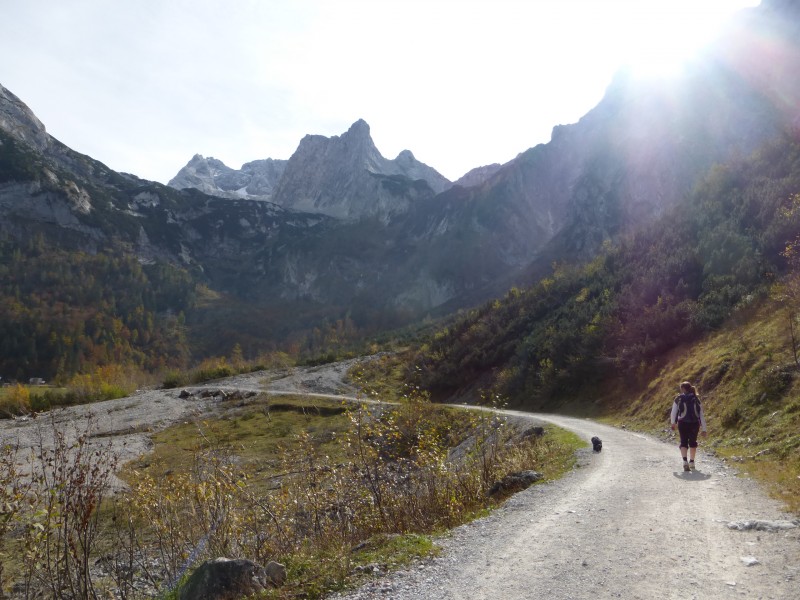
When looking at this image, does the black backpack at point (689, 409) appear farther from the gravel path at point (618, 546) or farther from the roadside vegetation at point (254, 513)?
the roadside vegetation at point (254, 513)

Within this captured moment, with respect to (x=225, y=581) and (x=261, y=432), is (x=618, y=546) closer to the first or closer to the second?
(x=225, y=581)

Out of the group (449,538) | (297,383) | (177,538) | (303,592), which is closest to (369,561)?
(303,592)

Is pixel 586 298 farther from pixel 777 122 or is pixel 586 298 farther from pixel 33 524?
pixel 777 122

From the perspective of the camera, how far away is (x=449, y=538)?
969cm

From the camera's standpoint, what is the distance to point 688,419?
14.9 meters

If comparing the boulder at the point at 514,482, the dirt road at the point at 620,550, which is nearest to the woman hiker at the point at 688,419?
the dirt road at the point at 620,550

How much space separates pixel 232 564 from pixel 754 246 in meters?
44.2

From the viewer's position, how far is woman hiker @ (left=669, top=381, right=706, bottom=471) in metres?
14.6

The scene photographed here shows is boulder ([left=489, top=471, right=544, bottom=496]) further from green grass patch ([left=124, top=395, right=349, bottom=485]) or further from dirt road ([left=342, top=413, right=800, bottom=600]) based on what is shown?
green grass patch ([left=124, top=395, right=349, bottom=485])

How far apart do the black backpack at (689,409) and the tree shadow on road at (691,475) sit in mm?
1695

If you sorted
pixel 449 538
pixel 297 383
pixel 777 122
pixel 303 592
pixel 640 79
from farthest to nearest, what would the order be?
pixel 640 79
pixel 777 122
pixel 297 383
pixel 449 538
pixel 303 592

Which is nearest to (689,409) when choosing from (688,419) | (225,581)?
(688,419)

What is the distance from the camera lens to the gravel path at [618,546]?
6.66 metres

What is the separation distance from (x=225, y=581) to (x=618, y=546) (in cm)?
623
